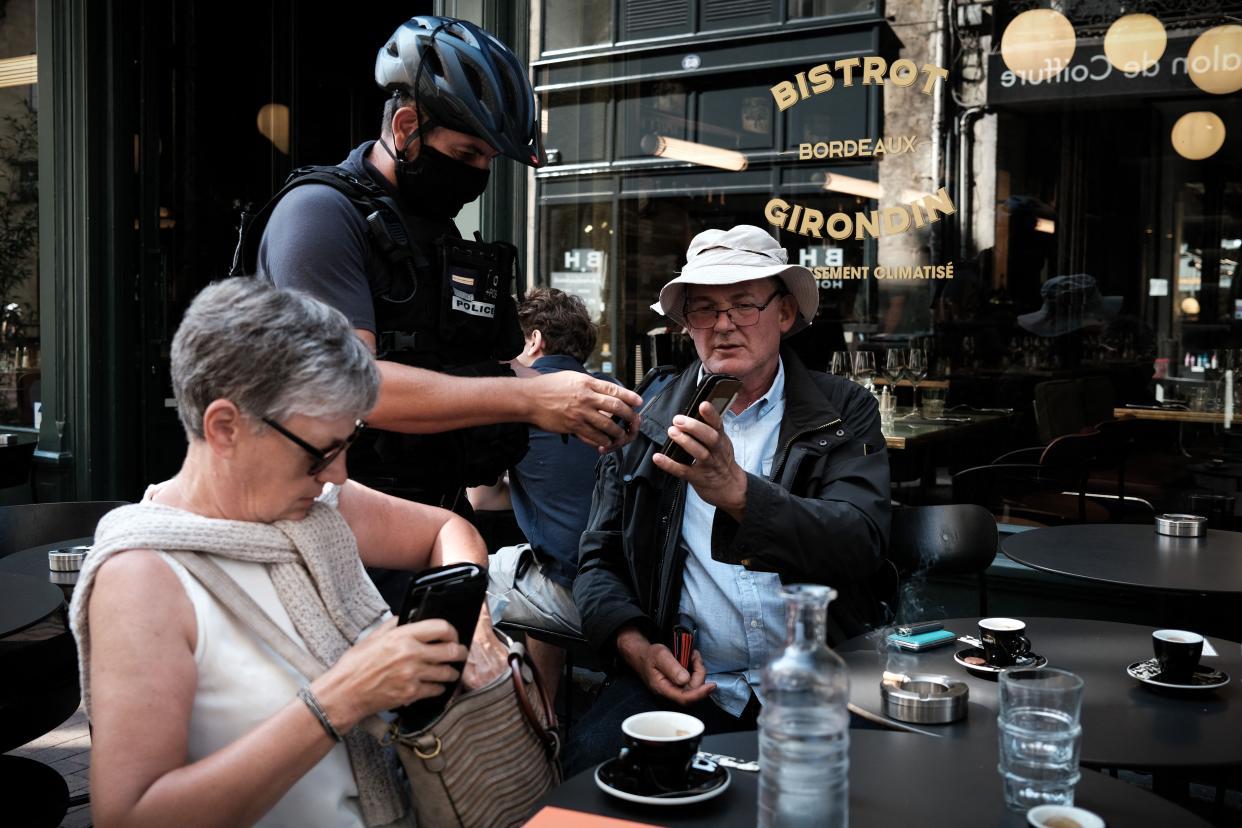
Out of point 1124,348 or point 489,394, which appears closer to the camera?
point 489,394

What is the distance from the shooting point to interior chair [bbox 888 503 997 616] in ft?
11.9

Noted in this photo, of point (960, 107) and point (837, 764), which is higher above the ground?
point (960, 107)

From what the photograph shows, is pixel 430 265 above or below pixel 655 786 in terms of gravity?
above

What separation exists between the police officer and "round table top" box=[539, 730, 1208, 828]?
87cm

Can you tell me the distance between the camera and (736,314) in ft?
9.40

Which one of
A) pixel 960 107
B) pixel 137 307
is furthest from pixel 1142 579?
pixel 137 307

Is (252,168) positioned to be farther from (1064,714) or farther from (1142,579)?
(1064,714)

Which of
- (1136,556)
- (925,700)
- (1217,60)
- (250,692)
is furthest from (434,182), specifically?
(1217,60)

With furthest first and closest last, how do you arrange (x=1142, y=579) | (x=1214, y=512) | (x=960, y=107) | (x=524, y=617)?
(x=960, y=107) < (x=1214, y=512) < (x=524, y=617) < (x=1142, y=579)

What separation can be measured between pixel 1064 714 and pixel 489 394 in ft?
4.23

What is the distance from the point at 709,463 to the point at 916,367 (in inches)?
109

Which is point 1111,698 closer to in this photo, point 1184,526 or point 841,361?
point 1184,526

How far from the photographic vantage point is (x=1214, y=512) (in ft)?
12.6

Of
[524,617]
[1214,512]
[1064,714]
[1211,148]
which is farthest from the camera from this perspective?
[1211,148]
